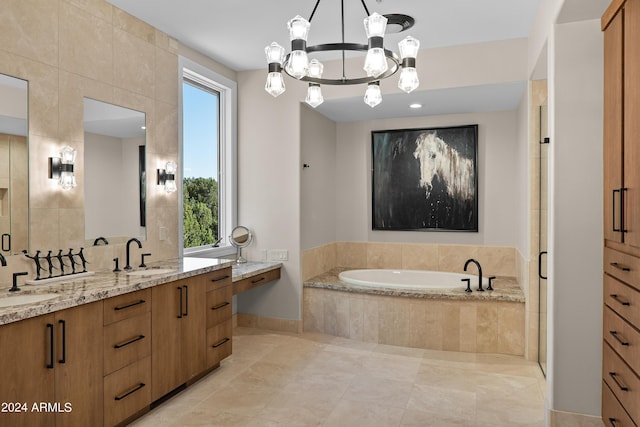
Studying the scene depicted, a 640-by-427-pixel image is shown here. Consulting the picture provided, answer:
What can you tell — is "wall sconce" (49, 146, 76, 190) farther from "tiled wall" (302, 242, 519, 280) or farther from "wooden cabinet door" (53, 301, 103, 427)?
"tiled wall" (302, 242, 519, 280)

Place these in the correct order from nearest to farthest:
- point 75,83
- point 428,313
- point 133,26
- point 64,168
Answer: point 64,168 → point 75,83 → point 133,26 → point 428,313

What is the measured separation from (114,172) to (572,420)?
10.8 feet

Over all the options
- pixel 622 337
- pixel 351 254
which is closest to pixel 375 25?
pixel 622 337

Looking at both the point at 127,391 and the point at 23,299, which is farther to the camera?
the point at 127,391

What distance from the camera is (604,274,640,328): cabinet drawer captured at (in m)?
1.85

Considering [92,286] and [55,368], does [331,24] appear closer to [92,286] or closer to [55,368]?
[92,286]

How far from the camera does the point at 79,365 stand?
2.15 meters

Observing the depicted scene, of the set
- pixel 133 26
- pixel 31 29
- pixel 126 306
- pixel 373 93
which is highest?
pixel 133 26

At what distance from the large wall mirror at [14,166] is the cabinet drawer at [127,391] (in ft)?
3.06

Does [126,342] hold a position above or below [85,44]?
below

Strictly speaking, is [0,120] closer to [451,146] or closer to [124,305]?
[124,305]

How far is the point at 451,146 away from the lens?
193 inches

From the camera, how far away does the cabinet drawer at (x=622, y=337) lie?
6.03 ft

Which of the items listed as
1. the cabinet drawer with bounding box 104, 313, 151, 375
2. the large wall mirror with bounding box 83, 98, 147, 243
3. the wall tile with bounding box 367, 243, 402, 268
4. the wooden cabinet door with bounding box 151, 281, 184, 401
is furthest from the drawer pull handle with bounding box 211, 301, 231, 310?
the wall tile with bounding box 367, 243, 402, 268
